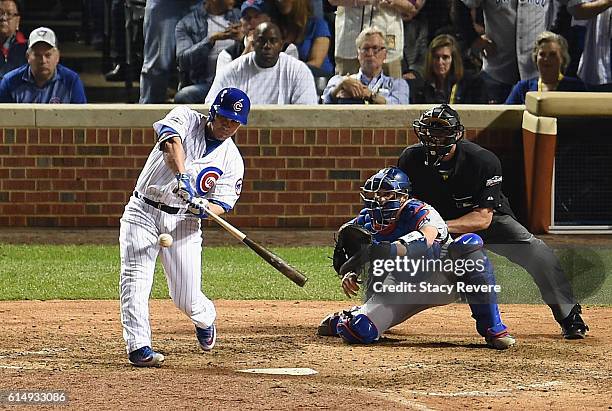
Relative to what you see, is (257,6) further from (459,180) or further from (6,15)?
(459,180)

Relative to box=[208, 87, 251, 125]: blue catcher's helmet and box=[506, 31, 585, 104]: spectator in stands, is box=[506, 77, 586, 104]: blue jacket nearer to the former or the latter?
box=[506, 31, 585, 104]: spectator in stands

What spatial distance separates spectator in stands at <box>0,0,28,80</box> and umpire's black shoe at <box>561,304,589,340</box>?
697 centimetres

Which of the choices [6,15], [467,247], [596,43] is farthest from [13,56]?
[467,247]

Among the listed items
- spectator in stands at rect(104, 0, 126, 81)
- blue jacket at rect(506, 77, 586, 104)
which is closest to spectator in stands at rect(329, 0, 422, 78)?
blue jacket at rect(506, 77, 586, 104)

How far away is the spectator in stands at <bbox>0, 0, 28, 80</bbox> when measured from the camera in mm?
13266

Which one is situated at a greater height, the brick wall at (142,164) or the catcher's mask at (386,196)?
the catcher's mask at (386,196)

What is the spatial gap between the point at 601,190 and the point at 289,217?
9.83 feet

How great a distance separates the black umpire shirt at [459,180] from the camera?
8.30 meters

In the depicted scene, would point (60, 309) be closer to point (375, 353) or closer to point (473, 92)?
point (375, 353)

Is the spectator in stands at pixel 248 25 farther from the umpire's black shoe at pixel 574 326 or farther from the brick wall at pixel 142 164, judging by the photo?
the umpire's black shoe at pixel 574 326

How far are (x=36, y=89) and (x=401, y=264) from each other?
6.09 meters

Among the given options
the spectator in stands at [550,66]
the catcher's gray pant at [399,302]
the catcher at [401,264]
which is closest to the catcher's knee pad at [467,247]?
the catcher at [401,264]

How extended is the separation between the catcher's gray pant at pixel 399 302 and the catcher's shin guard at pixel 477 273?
0.13 meters

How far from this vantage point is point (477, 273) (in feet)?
26.0
